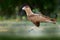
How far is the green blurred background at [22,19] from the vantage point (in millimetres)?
2844

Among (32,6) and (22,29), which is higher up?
(22,29)

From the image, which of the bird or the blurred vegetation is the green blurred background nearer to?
the blurred vegetation

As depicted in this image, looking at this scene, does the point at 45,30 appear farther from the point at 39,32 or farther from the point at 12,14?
the point at 12,14

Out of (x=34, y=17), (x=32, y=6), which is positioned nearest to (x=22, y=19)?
(x=32, y=6)

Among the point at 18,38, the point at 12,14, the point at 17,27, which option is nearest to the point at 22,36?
the point at 18,38

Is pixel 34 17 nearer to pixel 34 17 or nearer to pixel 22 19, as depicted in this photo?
pixel 34 17

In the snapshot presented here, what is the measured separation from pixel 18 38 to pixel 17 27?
1.49 feet

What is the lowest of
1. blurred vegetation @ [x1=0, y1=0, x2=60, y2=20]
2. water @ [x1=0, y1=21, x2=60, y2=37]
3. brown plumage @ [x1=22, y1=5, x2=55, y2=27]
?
brown plumage @ [x1=22, y1=5, x2=55, y2=27]

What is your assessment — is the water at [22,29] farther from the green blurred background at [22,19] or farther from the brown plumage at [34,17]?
the brown plumage at [34,17]

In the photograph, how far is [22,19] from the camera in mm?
3338

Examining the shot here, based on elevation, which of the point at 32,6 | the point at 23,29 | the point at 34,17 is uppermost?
the point at 23,29

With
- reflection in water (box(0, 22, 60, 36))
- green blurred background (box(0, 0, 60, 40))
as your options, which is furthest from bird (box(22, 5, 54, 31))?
reflection in water (box(0, 22, 60, 36))

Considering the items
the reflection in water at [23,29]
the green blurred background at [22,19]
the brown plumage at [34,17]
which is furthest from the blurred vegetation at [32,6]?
the brown plumage at [34,17]

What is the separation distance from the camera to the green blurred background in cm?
284
